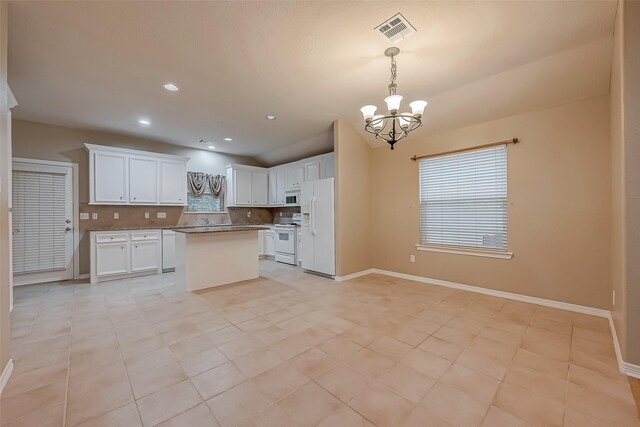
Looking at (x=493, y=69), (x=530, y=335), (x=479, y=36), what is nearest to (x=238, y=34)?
(x=479, y=36)

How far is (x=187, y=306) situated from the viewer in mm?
3359

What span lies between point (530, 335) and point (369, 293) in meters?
1.83

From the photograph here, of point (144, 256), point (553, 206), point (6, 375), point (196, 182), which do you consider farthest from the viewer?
point (196, 182)

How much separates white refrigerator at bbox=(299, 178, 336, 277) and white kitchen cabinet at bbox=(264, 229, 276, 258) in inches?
65.1

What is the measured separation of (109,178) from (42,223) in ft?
4.06

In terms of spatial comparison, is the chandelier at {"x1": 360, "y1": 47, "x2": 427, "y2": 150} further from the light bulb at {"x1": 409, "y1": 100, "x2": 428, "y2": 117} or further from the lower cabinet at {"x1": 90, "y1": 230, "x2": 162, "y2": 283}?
the lower cabinet at {"x1": 90, "y1": 230, "x2": 162, "y2": 283}

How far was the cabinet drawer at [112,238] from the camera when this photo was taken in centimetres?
453

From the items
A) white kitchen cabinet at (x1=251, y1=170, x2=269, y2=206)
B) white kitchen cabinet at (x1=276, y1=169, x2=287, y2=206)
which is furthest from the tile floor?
white kitchen cabinet at (x1=251, y1=170, x2=269, y2=206)

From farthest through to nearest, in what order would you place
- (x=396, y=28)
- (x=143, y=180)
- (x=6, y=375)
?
1. (x=143, y=180)
2. (x=396, y=28)
3. (x=6, y=375)

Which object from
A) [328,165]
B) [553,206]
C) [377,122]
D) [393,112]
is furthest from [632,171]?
[328,165]

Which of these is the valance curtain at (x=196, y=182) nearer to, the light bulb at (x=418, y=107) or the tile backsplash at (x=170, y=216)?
the tile backsplash at (x=170, y=216)

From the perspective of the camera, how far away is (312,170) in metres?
6.12

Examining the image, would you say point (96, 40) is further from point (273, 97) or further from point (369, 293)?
point (369, 293)

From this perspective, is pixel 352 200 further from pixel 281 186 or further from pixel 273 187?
pixel 273 187
